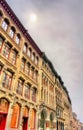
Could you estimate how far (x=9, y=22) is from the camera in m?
16.7

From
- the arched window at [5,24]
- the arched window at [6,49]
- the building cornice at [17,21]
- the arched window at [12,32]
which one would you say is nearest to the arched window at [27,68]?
the building cornice at [17,21]

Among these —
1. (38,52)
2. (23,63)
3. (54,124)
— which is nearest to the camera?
(23,63)

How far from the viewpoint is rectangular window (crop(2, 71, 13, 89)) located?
46.8 ft

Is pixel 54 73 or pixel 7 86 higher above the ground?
pixel 54 73

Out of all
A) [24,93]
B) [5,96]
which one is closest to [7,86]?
[5,96]

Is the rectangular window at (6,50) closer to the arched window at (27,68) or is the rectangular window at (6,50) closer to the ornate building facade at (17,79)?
the ornate building facade at (17,79)

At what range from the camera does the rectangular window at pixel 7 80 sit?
14.3 m

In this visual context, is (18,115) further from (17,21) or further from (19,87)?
(17,21)

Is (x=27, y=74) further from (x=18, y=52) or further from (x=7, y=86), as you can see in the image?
(x=7, y=86)

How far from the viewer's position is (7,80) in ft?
48.5

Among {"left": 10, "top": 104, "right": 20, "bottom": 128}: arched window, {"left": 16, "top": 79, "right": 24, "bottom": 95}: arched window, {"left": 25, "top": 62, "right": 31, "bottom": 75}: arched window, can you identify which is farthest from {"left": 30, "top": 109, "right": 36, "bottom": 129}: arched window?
{"left": 25, "top": 62, "right": 31, "bottom": 75}: arched window

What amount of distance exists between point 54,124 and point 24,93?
13869 millimetres

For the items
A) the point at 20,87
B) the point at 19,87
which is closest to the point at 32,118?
the point at 20,87

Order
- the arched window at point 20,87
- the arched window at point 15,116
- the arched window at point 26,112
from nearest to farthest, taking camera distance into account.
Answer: the arched window at point 15,116 < the arched window at point 20,87 < the arched window at point 26,112
